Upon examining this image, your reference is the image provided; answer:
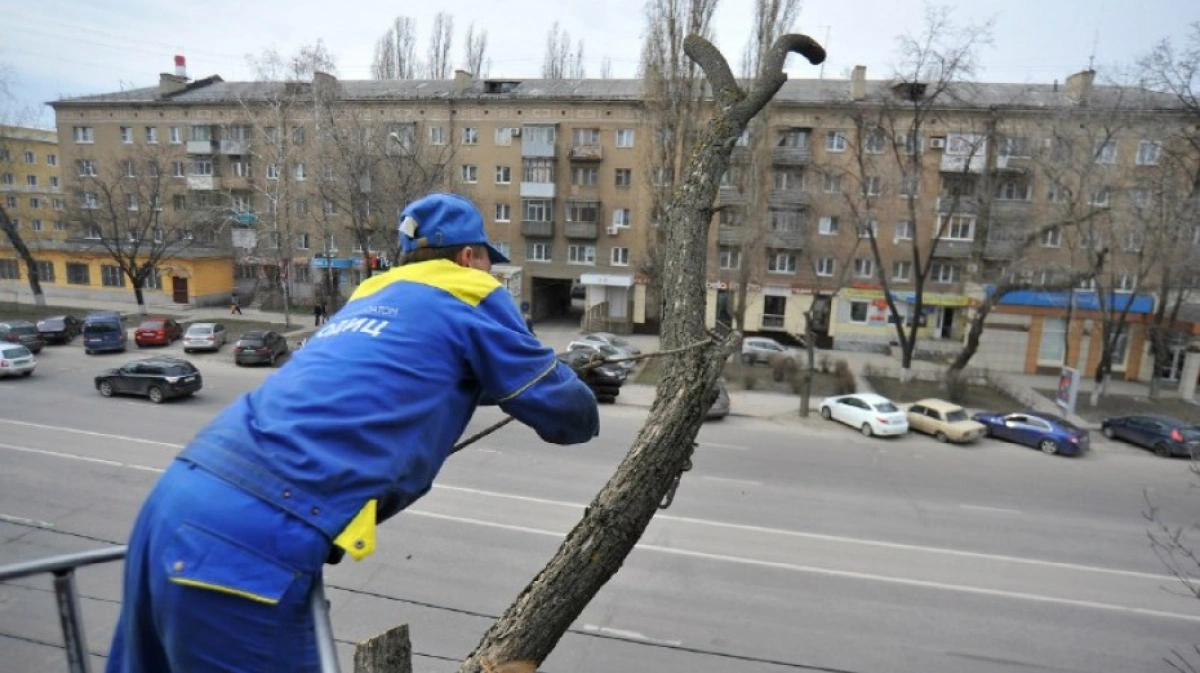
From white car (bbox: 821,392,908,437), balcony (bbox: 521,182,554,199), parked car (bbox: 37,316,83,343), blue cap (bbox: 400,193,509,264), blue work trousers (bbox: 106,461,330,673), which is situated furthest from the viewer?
balcony (bbox: 521,182,554,199)

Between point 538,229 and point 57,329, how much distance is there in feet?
80.2

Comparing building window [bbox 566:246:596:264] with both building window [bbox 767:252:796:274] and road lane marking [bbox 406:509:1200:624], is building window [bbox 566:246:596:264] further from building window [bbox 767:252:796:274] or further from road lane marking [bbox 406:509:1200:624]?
road lane marking [bbox 406:509:1200:624]

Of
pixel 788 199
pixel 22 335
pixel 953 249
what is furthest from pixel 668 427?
pixel 953 249

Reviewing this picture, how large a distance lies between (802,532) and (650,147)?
23.8 meters

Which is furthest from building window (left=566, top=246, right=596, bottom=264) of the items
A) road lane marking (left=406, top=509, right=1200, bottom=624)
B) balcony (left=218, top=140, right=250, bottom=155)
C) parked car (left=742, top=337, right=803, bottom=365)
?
road lane marking (left=406, top=509, right=1200, bottom=624)

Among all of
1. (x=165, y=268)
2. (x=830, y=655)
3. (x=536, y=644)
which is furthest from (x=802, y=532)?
(x=165, y=268)

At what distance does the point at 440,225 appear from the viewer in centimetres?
230

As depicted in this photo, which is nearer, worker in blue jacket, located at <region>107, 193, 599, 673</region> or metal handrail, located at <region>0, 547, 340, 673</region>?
worker in blue jacket, located at <region>107, 193, 599, 673</region>

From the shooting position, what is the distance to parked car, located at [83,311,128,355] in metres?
28.7

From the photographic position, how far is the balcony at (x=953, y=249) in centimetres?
3774

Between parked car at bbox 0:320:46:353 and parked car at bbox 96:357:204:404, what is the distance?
9.77 m

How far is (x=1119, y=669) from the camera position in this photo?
29.0 ft

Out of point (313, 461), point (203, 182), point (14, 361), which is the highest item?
point (203, 182)

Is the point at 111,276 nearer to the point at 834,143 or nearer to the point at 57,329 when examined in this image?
the point at 57,329
